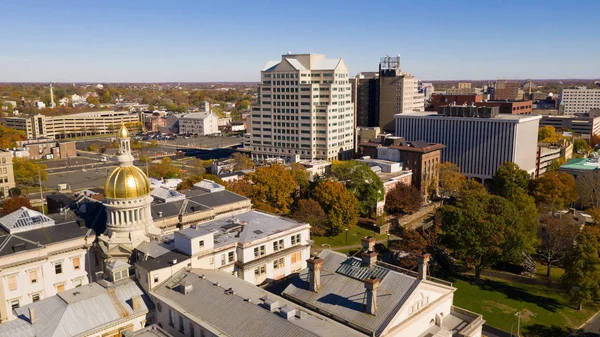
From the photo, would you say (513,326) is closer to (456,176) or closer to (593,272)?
(593,272)

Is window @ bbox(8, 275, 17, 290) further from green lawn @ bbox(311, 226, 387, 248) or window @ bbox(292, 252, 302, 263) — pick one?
green lawn @ bbox(311, 226, 387, 248)

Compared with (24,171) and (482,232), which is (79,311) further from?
(24,171)

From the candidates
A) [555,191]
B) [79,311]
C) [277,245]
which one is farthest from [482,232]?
[79,311]

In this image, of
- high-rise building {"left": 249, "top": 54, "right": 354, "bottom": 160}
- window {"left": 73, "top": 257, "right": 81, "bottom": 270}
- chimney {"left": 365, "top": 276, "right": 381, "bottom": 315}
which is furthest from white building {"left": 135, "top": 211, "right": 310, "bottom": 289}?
high-rise building {"left": 249, "top": 54, "right": 354, "bottom": 160}

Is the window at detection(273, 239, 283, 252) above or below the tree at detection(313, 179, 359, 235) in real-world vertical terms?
above

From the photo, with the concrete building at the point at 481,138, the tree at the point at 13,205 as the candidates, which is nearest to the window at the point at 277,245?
the tree at the point at 13,205

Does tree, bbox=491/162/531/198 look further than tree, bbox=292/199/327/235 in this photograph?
Yes
